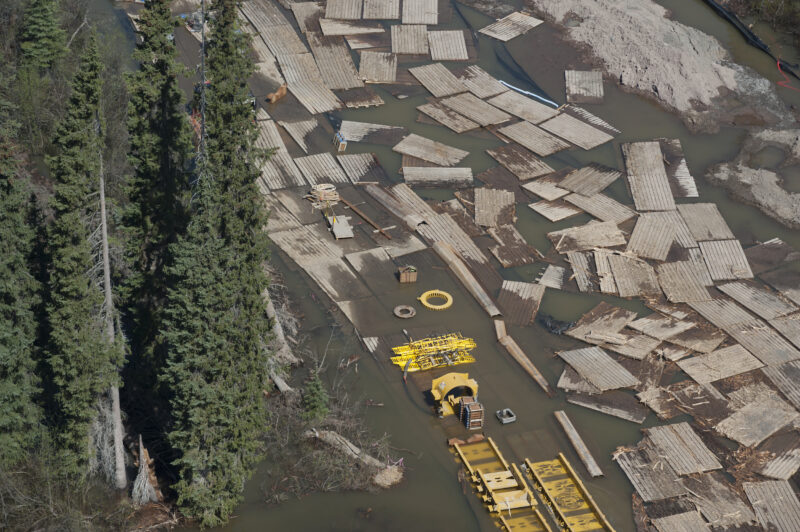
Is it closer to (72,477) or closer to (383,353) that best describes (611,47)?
(383,353)

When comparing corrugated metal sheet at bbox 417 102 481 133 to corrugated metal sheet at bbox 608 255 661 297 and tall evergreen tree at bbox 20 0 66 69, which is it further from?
tall evergreen tree at bbox 20 0 66 69

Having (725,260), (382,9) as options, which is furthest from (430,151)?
(382,9)

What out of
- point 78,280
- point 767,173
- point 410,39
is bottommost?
point 410,39

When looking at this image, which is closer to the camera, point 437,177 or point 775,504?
point 775,504

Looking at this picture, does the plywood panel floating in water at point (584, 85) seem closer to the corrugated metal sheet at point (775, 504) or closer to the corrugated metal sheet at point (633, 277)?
the corrugated metal sheet at point (633, 277)

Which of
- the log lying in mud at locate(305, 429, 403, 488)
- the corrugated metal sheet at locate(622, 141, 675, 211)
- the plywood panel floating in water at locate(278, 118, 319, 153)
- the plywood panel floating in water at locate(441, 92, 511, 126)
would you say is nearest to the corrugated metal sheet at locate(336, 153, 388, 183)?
the plywood panel floating in water at locate(278, 118, 319, 153)

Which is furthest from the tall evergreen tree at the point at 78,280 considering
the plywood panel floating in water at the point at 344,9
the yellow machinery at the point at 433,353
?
the plywood panel floating in water at the point at 344,9

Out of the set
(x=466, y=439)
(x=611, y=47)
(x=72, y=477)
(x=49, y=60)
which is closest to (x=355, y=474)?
(x=466, y=439)

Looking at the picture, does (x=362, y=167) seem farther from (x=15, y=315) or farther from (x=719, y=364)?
(x=15, y=315)
